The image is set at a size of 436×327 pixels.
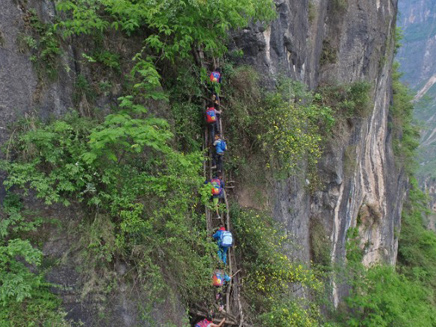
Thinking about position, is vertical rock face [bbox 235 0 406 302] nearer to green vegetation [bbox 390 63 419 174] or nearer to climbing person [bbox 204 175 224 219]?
climbing person [bbox 204 175 224 219]

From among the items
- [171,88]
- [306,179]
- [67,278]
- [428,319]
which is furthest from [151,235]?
[428,319]

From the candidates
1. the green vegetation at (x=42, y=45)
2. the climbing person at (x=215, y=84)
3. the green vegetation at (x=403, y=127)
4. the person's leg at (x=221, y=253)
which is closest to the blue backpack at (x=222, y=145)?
the climbing person at (x=215, y=84)

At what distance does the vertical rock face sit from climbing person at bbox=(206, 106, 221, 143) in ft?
5.23

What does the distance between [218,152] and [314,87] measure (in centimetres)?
472

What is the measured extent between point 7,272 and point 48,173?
114 centimetres

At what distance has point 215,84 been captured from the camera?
5.49m

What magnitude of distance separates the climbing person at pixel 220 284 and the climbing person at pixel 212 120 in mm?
2399

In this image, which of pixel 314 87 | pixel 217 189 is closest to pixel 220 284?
pixel 217 189

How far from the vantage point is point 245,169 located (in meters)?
5.96

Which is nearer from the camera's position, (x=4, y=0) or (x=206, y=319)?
(x=4, y=0)

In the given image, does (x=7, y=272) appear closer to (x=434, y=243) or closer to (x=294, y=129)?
(x=294, y=129)

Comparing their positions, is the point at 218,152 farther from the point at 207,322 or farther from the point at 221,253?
the point at 207,322

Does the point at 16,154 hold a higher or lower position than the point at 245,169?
higher

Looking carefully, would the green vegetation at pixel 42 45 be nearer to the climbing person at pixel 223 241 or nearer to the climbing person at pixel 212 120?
the climbing person at pixel 212 120
